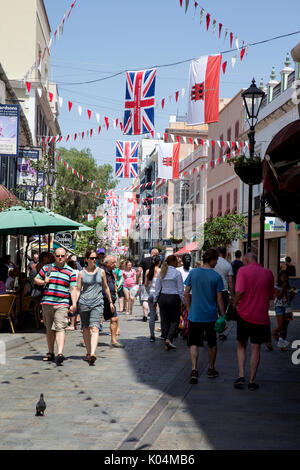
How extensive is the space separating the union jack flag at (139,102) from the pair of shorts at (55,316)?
10774 millimetres

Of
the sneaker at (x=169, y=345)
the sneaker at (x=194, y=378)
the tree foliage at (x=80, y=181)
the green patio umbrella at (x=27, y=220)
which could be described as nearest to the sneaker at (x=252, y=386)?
the sneaker at (x=194, y=378)

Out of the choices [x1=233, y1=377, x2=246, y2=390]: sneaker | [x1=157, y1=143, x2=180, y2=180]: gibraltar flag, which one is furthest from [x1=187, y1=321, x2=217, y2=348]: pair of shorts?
[x1=157, y1=143, x2=180, y2=180]: gibraltar flag

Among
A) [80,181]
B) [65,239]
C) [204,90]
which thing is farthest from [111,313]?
[80,181]

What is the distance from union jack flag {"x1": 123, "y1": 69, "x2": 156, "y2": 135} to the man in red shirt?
12.2 metres

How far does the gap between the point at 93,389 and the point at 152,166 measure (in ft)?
264

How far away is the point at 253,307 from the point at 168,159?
102 feet

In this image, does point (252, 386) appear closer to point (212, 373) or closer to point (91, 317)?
point (212, 373)

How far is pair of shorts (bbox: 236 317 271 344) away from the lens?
8.81 metres

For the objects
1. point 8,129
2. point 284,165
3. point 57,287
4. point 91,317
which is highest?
point 8,129

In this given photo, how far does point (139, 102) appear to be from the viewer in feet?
67.5

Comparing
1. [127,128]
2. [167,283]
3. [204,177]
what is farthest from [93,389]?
[204,177]

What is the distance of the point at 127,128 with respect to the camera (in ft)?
69.0
